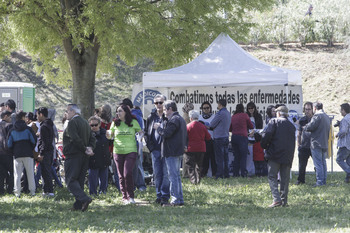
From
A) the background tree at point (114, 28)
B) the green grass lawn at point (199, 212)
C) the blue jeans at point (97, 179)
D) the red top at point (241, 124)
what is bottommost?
the green grass lawn at point (199, 212)

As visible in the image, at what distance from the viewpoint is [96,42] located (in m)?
15.9

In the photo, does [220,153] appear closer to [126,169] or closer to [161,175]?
[161,175]

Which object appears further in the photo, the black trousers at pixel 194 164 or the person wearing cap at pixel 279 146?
the black trousers at pixel 194 164

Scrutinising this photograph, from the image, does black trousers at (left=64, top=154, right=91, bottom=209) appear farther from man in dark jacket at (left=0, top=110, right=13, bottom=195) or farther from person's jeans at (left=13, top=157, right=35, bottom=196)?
man in dark jacket at (left=0, top=110, right=13, bottom=195)

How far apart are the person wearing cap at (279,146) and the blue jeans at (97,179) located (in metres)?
3.28

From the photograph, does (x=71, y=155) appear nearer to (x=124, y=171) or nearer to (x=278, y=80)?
(x=124, y=171)

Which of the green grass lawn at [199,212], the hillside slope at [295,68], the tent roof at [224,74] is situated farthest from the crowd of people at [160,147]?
the hillside slope at [295,68]

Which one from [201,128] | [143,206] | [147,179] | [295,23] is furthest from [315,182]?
[295,23]

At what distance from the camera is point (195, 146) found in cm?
1170

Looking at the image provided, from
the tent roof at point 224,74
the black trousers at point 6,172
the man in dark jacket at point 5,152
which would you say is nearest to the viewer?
the man in dark jacket at point 5,152

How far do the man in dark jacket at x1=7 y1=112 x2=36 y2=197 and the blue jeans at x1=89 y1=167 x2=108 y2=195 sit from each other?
46.5 inches

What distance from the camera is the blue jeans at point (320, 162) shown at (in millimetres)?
11445

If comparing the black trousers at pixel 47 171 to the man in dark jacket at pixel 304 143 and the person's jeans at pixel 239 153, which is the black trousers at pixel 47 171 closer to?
the person's jeans at pixel 239 153

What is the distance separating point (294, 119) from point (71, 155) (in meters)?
6.55
